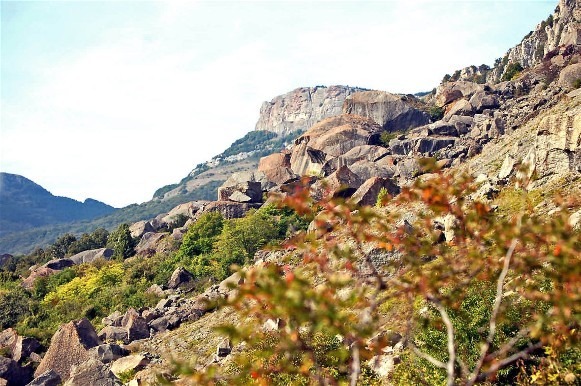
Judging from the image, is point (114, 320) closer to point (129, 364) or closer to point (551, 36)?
point (129, 364)

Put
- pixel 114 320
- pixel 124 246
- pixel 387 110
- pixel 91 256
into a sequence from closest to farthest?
1. pixel 114 320
2. pixel 124 246
3. pixel 91 256
4. pixel 387 110

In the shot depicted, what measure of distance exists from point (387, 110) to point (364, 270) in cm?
6996

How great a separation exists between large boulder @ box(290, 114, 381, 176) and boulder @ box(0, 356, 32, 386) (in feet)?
158

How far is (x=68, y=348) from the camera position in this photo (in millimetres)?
30906

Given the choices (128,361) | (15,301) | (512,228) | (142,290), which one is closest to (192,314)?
(128,361)

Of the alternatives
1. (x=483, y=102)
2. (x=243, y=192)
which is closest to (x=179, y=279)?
(x=243, y=192)

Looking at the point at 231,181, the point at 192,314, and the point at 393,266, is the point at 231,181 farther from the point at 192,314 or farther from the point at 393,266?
the point at 393,266

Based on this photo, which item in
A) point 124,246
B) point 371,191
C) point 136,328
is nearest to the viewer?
point 136,328

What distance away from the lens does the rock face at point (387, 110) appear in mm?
89312

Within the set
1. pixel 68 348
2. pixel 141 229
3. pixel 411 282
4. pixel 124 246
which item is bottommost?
pixel 68 348

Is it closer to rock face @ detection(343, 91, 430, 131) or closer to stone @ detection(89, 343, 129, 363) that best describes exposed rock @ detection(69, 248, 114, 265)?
rock face @ detection(343, 91, 430, 131)

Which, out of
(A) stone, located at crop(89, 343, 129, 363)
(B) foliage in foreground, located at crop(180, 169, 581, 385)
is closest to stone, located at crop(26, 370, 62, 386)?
(A) stone, located at crop(89, 343, 129, 363)

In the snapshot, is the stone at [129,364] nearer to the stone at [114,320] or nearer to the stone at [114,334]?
the stone at [114,334]

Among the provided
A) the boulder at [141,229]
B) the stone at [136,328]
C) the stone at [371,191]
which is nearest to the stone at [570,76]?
the stone at [371,191]
